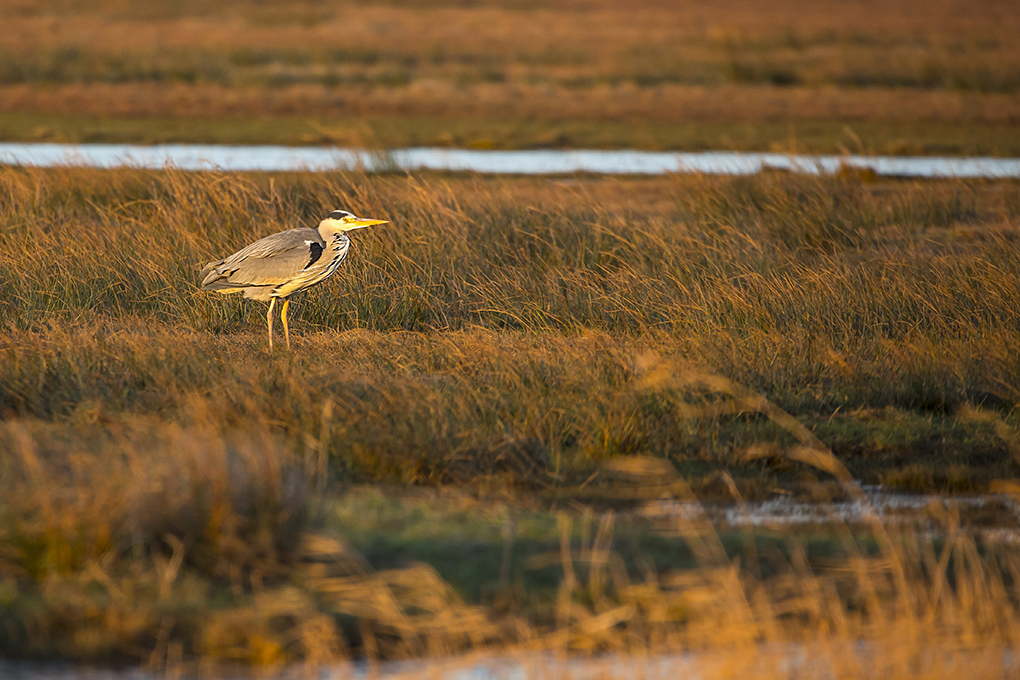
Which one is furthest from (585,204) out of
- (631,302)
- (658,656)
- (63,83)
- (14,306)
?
(63,83)

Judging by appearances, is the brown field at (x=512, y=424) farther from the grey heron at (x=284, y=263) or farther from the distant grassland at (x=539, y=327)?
the grey heron at (x=284, y=263)

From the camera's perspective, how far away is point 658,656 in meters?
4.75

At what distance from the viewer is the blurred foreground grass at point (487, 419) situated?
4945 millimetres

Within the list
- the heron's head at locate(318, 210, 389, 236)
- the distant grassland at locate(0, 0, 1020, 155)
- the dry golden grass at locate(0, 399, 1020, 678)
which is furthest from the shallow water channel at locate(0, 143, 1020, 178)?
the dry golden grass at locate(0, 399, 1020, 678)

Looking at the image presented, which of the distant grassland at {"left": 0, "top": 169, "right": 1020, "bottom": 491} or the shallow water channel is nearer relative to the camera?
the distant grassland at {"left": 0, "top": 169, "right": 1020, "bottom": 491}

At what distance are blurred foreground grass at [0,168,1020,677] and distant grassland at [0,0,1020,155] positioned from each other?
5.36 meters

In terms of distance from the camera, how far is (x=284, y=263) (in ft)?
27.3

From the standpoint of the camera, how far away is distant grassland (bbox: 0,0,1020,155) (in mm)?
27297

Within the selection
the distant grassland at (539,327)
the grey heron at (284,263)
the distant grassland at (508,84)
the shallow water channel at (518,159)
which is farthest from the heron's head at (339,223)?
the shallow water channel at (518,159)

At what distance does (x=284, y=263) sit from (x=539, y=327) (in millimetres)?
2292

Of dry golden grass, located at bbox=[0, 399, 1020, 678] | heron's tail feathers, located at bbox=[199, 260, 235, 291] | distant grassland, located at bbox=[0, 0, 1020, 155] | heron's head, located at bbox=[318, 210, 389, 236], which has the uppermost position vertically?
heron's head, located at bbox=[318, 210, 389, 236]

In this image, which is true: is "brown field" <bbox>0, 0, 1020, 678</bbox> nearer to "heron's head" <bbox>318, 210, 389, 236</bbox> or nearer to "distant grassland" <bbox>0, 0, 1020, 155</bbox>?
"heron's head" <bbox>318, 210, 389, 236</bbox>

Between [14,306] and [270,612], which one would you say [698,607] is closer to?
[270,612]

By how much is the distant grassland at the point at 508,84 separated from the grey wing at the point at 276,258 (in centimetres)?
816
